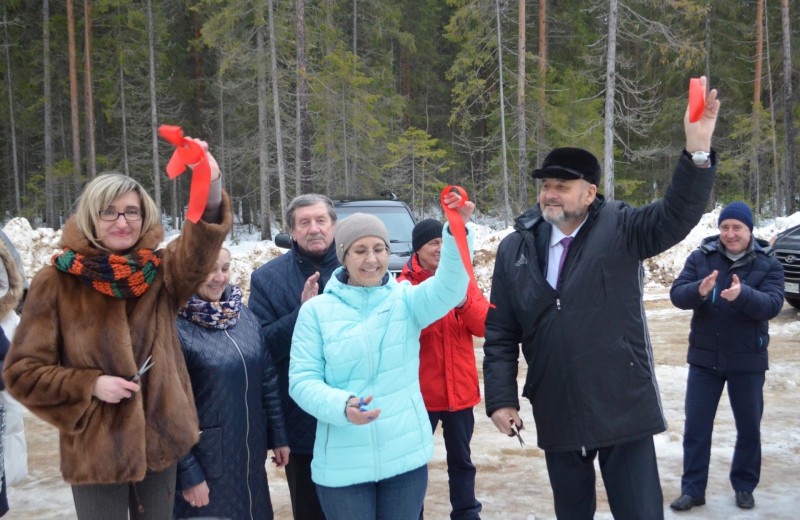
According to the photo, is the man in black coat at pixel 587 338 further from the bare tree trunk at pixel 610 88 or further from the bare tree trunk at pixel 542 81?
the bare tree trunk at pixel 542 81

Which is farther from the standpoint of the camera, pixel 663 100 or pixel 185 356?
pixel 663 100

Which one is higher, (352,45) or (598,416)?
(352,45)

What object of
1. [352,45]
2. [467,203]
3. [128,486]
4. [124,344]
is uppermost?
[352,45]

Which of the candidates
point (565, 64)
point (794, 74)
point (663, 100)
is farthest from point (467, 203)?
point (794, 74)

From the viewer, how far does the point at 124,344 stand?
8.49ft

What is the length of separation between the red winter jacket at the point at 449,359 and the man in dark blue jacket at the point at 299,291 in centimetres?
87

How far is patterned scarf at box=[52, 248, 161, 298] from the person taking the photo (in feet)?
8.22

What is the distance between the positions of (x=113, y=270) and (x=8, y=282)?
6.25 feet

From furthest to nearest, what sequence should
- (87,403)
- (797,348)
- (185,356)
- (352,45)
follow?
(352,45) → (797,348) → (185,356) → (87,403)

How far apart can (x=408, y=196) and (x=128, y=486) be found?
2744 centimetres

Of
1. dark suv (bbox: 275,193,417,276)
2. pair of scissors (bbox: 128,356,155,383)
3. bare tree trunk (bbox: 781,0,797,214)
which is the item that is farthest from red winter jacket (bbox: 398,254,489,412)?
bare tree trunk (bbox: 781,0,797,214)

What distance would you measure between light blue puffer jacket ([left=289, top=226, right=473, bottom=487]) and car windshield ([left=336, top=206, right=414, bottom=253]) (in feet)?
23.8

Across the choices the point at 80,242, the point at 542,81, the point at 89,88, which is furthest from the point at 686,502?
the point at 89,88

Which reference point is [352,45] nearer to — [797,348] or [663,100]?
[663,100]
